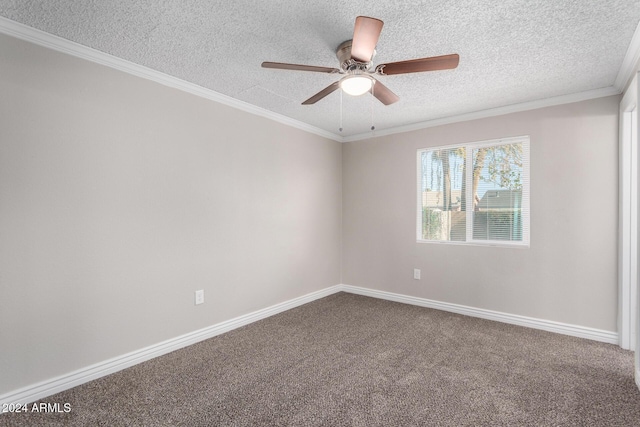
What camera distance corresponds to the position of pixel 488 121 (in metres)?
3.45

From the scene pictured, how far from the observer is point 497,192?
3436 millimetres

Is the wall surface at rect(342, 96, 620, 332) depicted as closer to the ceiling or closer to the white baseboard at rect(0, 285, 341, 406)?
the ceiling

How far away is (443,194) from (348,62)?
240 cm

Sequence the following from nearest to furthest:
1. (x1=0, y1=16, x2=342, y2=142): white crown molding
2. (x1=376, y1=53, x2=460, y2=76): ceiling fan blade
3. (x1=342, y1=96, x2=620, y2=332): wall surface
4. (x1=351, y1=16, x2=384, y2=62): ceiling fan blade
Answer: (x1=351, y1=16, x2=384, y2=62): ceiling fan blade < (x1=376, y1=53, x2=460, y2=76): ceiling fan blade < (x1=0, y1=16, x2=342, y2=142): white crown molding < (x1=342, y1=96, x2=620, y2=332): wall surface

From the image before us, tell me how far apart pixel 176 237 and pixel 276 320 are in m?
1.39

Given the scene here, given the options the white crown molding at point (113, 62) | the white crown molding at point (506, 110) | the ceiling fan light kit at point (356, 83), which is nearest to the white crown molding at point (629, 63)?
the white crown molding at point (506, 110)

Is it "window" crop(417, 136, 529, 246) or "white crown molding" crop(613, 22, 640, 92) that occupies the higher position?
"white crown molding" crop(613, 22, 640, 92)

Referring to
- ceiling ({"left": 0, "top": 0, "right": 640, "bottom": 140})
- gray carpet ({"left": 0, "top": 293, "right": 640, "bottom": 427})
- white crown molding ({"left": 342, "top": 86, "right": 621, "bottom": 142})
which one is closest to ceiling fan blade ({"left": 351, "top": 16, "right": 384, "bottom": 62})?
ceiling ({"left": 0, "top": 0, "right": 640, "bottom": 140})

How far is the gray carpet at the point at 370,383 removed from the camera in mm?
1791

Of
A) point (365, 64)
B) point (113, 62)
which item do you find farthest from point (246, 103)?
point (365, 64)

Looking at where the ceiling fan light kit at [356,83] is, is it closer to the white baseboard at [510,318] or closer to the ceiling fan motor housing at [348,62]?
the ceiling fan motor housing at [348,62]

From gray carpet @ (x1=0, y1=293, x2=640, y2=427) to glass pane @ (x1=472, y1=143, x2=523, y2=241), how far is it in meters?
1.03

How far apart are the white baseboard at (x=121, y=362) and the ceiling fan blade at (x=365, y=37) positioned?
8.51ft

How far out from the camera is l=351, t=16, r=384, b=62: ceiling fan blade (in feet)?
4.85
